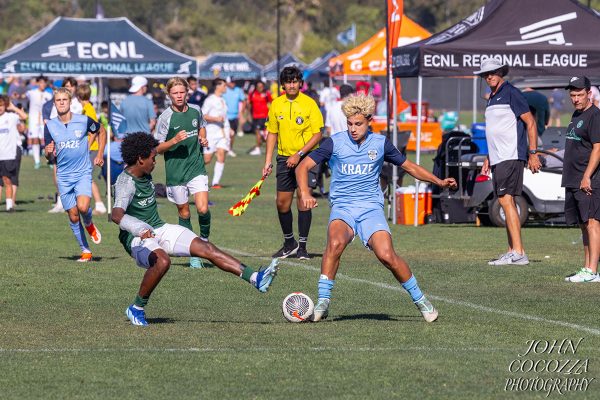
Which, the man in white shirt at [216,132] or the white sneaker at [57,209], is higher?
the man in white shirt at [216,132]

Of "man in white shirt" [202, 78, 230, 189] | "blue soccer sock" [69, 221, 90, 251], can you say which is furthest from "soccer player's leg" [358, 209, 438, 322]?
"man in white shirt" [202, 78, 230, 189]

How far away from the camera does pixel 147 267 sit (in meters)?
9.90

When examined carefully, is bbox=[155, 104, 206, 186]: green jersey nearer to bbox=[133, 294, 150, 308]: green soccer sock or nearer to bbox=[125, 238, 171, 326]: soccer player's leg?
bbox=[125, 238, 171, 326]: soccer player's leg

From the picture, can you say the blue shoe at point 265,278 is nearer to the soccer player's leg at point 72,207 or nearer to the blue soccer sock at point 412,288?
the blue soccer sock at point 412,288

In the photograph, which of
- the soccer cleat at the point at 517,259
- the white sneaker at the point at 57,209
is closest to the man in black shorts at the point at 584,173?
the soccer cleat at the point at 517,259

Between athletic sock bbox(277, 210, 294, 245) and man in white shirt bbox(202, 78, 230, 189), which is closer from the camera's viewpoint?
athletic sock bbox(277, 210, 294, 245)

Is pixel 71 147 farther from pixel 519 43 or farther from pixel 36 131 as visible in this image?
pixel 36 131

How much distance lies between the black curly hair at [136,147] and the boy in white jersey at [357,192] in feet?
4.01

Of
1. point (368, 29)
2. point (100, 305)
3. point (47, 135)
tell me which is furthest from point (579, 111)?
point (368, 29)

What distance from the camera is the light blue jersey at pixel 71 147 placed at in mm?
14484

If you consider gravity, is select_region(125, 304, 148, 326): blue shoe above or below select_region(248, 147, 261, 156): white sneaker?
above

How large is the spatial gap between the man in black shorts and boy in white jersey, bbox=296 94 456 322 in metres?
2.98

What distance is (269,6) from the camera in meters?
108

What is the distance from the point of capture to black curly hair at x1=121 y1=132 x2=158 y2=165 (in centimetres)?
1008
